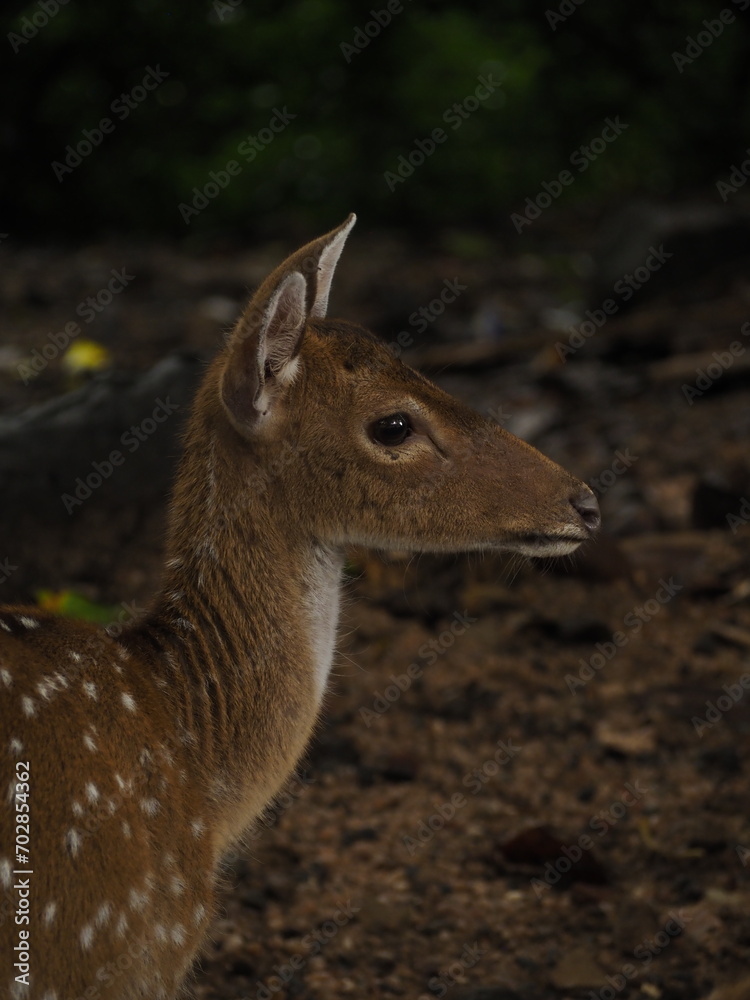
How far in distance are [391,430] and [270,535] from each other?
49 centimetres

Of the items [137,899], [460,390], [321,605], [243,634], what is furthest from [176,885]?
[460,390]

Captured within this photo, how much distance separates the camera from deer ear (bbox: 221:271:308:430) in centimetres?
368

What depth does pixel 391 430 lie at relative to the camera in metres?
4.01

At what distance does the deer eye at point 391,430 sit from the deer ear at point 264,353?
12.0 inches

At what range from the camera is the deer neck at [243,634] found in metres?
3.93

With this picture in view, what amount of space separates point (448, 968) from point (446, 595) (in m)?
2.53

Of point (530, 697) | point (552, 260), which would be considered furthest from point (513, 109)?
point (530, 697)

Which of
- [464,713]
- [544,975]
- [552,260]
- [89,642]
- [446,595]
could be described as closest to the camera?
[89,642]

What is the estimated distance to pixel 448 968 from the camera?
458 centimetres

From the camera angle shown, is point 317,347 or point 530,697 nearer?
point 317,347

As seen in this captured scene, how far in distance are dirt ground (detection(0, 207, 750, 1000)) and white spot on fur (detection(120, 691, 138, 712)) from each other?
948mm

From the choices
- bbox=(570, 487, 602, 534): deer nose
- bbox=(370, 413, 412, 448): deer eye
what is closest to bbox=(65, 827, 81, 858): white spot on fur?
bbox=(370, 413, 412, 448): deer eye

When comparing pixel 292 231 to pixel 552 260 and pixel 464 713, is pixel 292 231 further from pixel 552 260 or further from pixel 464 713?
pixel 464 713

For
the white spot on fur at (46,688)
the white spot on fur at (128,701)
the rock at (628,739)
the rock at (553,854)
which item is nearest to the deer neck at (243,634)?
the white spot on fur at (128,701)
